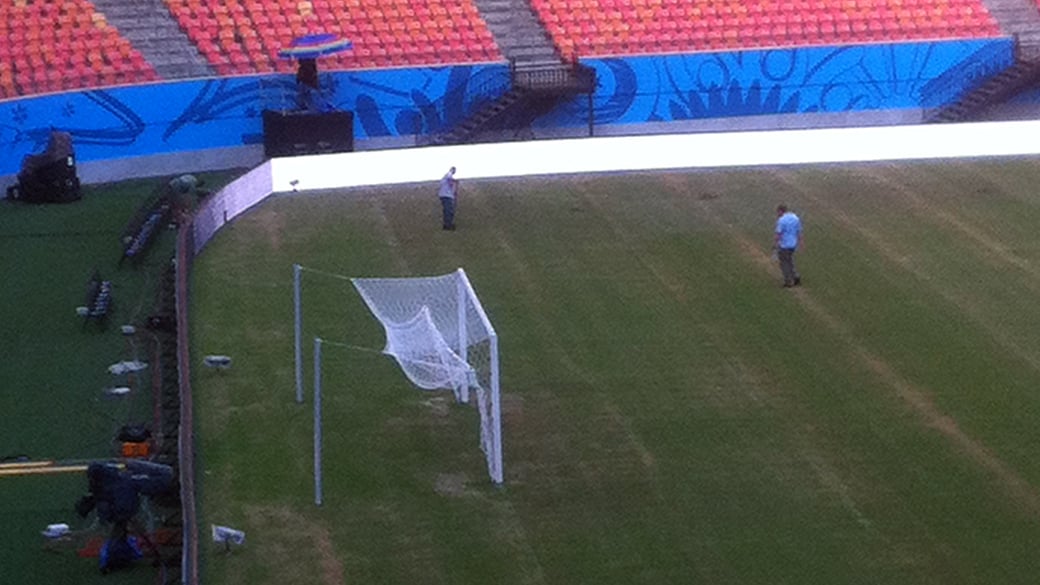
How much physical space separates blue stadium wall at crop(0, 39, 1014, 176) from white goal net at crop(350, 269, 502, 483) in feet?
51.2

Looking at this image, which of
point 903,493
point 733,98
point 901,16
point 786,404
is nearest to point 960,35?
point 901,16

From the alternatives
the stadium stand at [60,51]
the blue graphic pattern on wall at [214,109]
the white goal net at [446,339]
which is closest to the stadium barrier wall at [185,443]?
the white goal net at [446,339]

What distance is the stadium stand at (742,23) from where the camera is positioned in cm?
4822

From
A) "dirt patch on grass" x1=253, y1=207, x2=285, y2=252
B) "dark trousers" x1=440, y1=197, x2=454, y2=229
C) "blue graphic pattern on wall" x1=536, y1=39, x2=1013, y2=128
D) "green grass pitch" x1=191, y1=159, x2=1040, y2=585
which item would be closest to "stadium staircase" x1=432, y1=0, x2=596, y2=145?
"blue graphic pattern on wall" x1=536, y1=39, x2=1013, y2=128

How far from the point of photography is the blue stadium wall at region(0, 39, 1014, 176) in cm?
4219

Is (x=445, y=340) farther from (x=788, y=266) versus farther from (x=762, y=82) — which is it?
(x=762, y=82)

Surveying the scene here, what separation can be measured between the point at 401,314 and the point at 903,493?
7166mm

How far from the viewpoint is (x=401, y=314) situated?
2544cm

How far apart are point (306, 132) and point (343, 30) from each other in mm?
3970

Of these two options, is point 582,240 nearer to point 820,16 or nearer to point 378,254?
point 378,254

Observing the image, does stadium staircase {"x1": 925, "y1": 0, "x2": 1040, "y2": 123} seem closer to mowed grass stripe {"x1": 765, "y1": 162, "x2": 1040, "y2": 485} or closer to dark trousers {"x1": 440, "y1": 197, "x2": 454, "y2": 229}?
mowed grass stripe {"x1": 765, "y1": 162, "x2": 1040, "y2": 485}

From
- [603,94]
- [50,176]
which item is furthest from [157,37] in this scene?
[603,94]

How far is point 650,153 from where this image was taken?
42031 mm

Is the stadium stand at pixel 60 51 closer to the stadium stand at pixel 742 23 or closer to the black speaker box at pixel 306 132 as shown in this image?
the black speaker box at pixel 306 132
